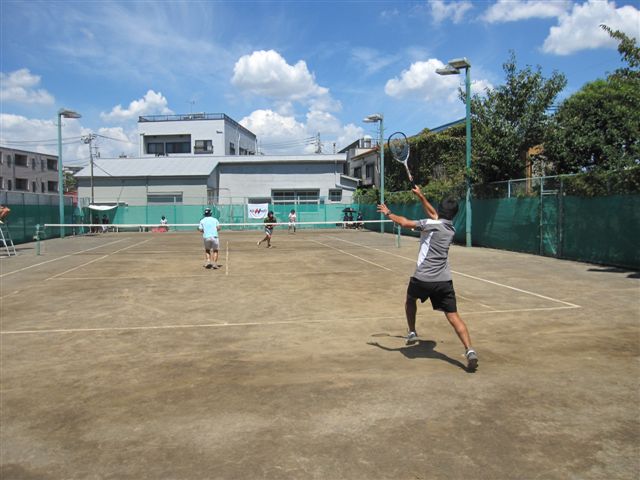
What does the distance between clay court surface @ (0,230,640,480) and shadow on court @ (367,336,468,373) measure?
0.12 ft

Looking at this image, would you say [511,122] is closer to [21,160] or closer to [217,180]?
[217,180]

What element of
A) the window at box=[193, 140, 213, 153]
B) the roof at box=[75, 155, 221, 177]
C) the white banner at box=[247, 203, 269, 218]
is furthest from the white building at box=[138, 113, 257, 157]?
the white banner at box=[247, 203, 269, 218]

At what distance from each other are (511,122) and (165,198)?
3580cm

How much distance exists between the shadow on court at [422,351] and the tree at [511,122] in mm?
16926

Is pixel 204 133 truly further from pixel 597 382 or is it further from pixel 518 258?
pixel 597 382

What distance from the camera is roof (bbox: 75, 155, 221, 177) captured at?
162 ft

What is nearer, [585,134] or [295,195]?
[585,134]

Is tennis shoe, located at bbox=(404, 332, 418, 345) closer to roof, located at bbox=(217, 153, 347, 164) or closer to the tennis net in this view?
the tennis net

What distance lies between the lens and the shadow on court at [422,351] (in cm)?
592

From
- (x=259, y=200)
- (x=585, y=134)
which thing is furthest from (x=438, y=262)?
(x=259, y=200)

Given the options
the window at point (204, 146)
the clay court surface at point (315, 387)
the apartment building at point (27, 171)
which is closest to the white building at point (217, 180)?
the window at point (204, 146)

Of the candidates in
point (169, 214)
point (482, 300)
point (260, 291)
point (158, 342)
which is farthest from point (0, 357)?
point (169, 214)

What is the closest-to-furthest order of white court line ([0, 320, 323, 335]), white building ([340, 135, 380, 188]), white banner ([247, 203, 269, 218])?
white court line ([0, 320, 323, 335])
white banner ([247, 203, 269, 218])
white building ([340, 135, 380, 188])

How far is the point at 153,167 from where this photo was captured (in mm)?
51062
